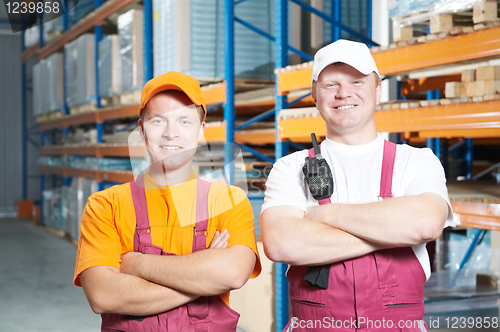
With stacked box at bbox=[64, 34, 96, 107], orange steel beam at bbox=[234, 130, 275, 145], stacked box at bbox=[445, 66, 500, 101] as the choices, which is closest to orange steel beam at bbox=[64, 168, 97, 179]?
stacked box at bbox=[64, 34, 96, 107]

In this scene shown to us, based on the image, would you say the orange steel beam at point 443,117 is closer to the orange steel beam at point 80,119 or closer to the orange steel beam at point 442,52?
the orange steel beam at point 442,52

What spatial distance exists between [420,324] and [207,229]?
874 mm

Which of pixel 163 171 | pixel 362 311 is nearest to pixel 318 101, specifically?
pixel 163 171

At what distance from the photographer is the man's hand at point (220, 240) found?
185cm

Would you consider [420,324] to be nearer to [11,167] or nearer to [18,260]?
[18,260]

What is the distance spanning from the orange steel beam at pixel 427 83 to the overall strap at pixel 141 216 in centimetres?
334

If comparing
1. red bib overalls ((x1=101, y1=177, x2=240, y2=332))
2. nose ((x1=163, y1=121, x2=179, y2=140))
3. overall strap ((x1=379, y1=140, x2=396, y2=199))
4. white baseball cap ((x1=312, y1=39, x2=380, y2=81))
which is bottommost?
red bib overalls ((x1=101, y1=177, x2=240, y2=332))

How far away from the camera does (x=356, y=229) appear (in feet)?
6.11

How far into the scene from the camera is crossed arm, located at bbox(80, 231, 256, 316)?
5.82 feet

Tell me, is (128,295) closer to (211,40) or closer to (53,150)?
(211,40)

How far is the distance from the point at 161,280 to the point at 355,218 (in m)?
0.73

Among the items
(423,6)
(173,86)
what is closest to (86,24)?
(423,6)

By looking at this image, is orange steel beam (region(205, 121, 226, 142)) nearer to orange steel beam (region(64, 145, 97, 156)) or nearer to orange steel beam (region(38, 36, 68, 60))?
orange steel beam (region(64, 145, 97, 156))

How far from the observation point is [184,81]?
178 cm
